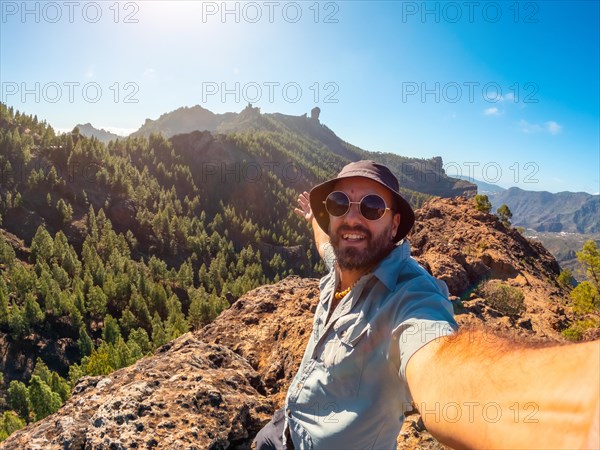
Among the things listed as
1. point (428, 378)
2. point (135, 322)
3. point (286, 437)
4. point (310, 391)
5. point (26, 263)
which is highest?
point (428, 378)

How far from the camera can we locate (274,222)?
108 m

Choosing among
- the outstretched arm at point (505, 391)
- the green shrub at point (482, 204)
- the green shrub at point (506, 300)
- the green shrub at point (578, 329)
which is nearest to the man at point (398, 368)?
the outstretched arm at point (505, 391)

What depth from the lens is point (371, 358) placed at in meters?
2.46

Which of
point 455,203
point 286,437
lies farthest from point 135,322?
point 286,437

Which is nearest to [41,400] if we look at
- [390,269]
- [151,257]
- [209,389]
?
[209,389]

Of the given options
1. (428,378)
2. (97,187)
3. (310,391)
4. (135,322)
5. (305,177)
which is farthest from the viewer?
(305,177)

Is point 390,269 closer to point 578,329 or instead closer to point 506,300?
point 506,300

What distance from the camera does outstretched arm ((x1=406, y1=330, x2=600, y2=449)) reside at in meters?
1.22

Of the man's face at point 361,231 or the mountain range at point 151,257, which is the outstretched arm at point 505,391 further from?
the mountain range at point 151,257

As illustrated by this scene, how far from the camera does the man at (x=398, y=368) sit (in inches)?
52.1

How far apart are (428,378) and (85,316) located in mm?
51187

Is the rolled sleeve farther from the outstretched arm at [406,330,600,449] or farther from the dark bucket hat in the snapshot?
the dark bucket hat

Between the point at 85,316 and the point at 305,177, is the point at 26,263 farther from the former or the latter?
the point at 305,177

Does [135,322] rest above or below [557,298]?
below
